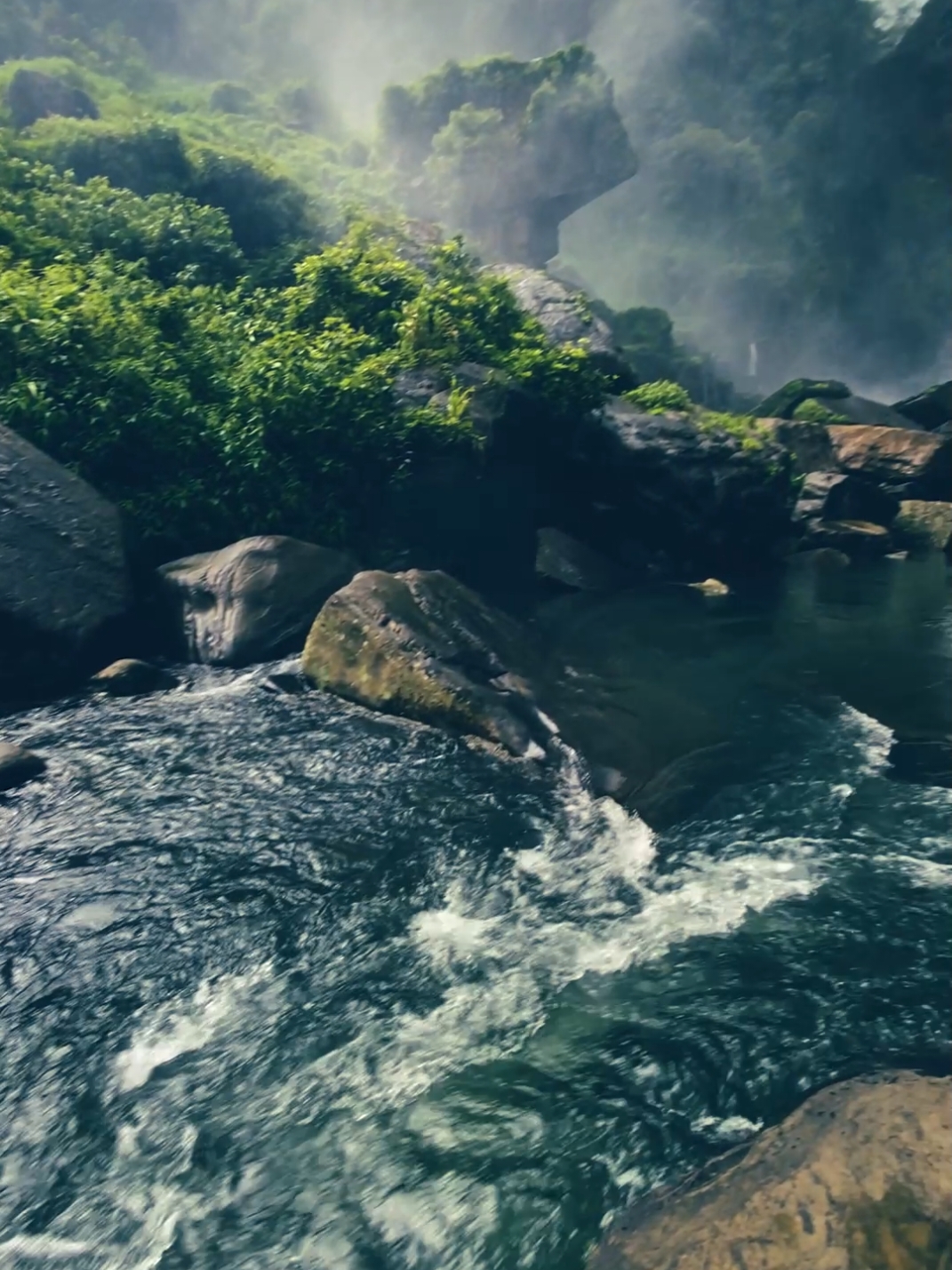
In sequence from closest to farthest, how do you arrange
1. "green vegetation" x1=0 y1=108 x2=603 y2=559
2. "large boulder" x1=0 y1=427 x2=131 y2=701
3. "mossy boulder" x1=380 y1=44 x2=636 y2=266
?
1. "large boulder" x1=0 y1=427 x2=131 y2=701
2. "green vegetation" x1=0 y1=108 x2=603 y2=559
3. "mossy boulder" x1=380 y1=44 x2=636 y2=266

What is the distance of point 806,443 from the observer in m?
29.1

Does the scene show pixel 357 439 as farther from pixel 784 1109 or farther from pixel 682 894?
pixel 784 1109

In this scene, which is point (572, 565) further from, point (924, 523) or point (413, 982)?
point (413, 982)

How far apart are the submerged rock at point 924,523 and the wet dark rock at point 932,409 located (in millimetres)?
7292

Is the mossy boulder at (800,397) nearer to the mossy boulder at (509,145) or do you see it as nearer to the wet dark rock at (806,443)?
the wet dark rock at (806,443)

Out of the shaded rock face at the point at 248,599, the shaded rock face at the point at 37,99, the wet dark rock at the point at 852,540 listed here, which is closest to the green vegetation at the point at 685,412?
the wet dark rock at the point at 852,540

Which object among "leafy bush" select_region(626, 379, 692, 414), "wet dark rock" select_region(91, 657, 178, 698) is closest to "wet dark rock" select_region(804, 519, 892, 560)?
"leafy bush" select_region(626, 379, 692, 414)

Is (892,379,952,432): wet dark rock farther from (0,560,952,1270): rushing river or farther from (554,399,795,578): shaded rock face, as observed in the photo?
(0,560,952,1270): rushing river

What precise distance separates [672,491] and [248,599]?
10894 mm

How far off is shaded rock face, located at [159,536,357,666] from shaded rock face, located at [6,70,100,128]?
34.6m

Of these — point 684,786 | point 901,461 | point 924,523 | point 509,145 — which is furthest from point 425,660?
point 509,145

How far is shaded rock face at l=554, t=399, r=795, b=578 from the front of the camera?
834 inches

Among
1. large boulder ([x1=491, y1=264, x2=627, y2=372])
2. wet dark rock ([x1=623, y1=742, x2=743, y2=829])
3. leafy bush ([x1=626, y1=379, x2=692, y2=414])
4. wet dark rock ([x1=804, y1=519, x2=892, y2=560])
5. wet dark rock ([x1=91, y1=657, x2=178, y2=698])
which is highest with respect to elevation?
large boulder ([x1=491, y1=264, x2=627, y2=372])

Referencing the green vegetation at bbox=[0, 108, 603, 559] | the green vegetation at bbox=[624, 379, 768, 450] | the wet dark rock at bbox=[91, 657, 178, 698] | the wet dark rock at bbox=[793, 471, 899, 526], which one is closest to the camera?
the wet dark rock at bbox=[91, 657, 178, 698]
